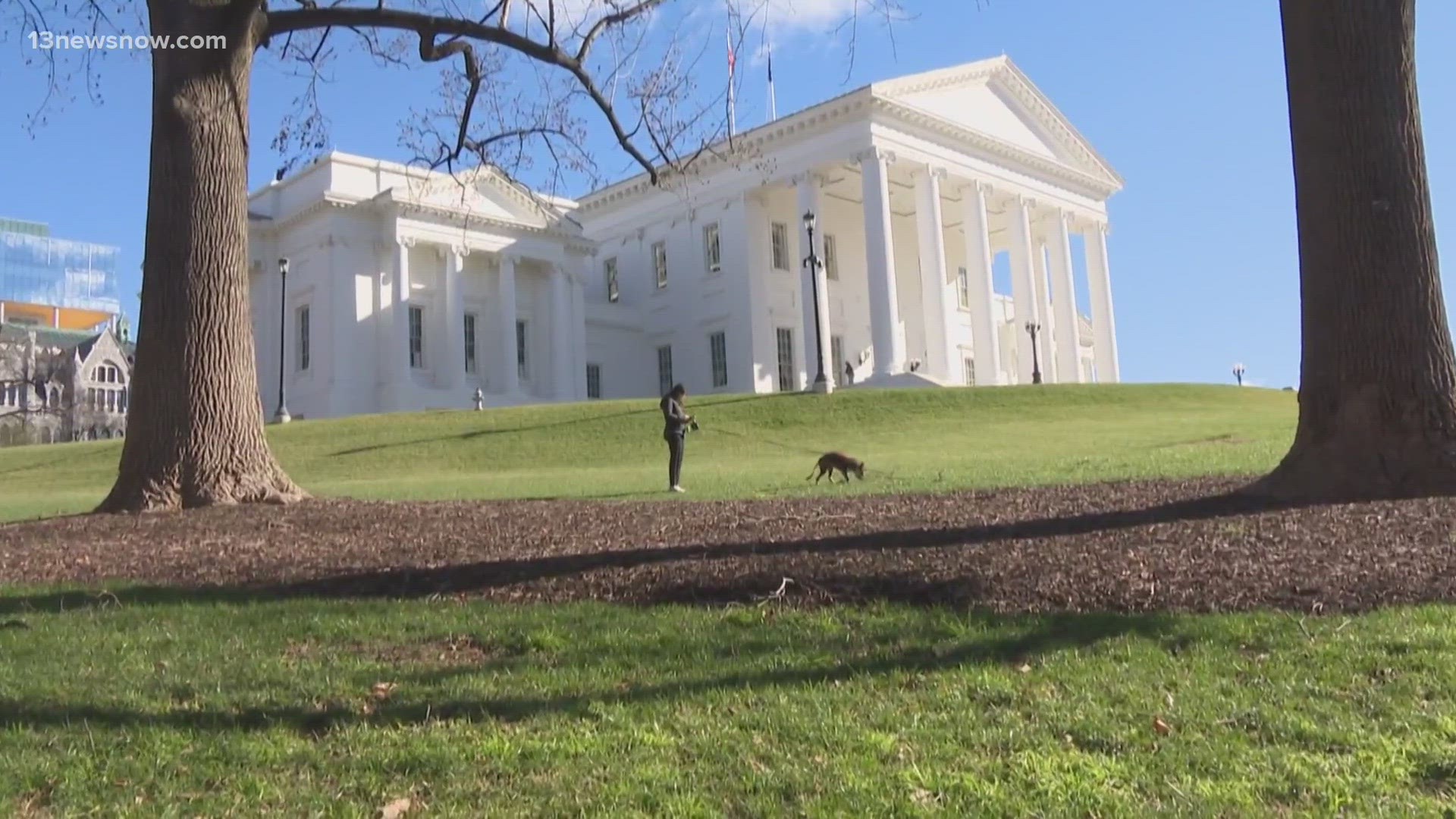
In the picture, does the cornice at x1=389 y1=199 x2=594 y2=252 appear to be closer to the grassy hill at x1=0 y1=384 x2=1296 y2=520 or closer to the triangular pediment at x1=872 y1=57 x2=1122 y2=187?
the grassy hill at x1=0 y1=384 x2=1296 y2=520

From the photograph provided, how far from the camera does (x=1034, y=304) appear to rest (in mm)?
50344

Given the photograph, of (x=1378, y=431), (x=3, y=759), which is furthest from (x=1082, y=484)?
(x=3, y=759)

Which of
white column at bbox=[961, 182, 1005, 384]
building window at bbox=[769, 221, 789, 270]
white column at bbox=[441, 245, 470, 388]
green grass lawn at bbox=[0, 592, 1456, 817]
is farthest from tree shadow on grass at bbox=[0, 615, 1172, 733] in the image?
building window at bbox=[769, 221, 789, 270]

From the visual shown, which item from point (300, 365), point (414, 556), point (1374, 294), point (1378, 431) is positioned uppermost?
point (300, 365)

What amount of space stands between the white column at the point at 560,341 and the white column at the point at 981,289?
59.7 feet

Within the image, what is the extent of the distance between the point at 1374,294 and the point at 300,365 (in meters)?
45.6

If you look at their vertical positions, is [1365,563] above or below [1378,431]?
below

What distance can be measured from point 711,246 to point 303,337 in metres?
19.1

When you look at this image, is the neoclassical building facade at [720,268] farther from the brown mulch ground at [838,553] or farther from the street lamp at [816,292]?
the brown mulch ground at [838,553]

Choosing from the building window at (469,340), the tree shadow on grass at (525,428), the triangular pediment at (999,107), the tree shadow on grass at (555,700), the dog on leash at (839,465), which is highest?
the triangular pediment at (999,107)

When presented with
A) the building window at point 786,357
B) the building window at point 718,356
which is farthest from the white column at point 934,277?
the building window at point 718,356

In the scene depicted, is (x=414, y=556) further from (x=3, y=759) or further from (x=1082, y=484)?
(x=1082, y=484)

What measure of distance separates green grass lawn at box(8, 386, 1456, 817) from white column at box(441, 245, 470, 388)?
39.8m

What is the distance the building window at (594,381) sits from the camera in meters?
53.1
